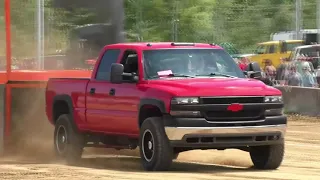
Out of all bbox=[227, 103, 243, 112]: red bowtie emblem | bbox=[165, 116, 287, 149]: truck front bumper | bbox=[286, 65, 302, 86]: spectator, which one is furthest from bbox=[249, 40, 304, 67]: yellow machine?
bbox=[227, 103, 243, 112]: red bowtie emblem

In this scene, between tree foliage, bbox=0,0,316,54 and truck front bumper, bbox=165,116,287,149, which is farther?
tree foliage, bbox=0,0,316,54

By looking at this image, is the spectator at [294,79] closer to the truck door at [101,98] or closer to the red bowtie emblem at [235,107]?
the truck door at [101,98]

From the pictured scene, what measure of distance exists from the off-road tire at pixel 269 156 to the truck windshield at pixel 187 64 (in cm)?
109

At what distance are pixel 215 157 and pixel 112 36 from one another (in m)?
6.08

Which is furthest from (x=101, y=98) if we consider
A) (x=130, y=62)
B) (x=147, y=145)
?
(x=147, y=145)

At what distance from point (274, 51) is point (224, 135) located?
109ft

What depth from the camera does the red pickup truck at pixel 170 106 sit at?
12.1m

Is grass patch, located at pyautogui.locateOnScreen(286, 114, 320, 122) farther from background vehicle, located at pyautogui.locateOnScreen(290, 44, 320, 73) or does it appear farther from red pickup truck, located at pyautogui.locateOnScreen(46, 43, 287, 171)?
background vehicle, located at pyautogui.locateOnScreen(290, 44, 320, 73)

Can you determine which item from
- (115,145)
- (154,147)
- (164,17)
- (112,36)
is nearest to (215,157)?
(115,145)

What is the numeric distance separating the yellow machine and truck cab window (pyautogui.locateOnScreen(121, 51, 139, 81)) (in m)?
30.5

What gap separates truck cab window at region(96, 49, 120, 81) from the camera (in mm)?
13984

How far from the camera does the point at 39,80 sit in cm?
1675

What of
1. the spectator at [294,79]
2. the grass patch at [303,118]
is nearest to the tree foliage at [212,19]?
the grass patch at [303,118]

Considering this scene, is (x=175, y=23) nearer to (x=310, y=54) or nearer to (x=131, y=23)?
(x=131, y=23)
